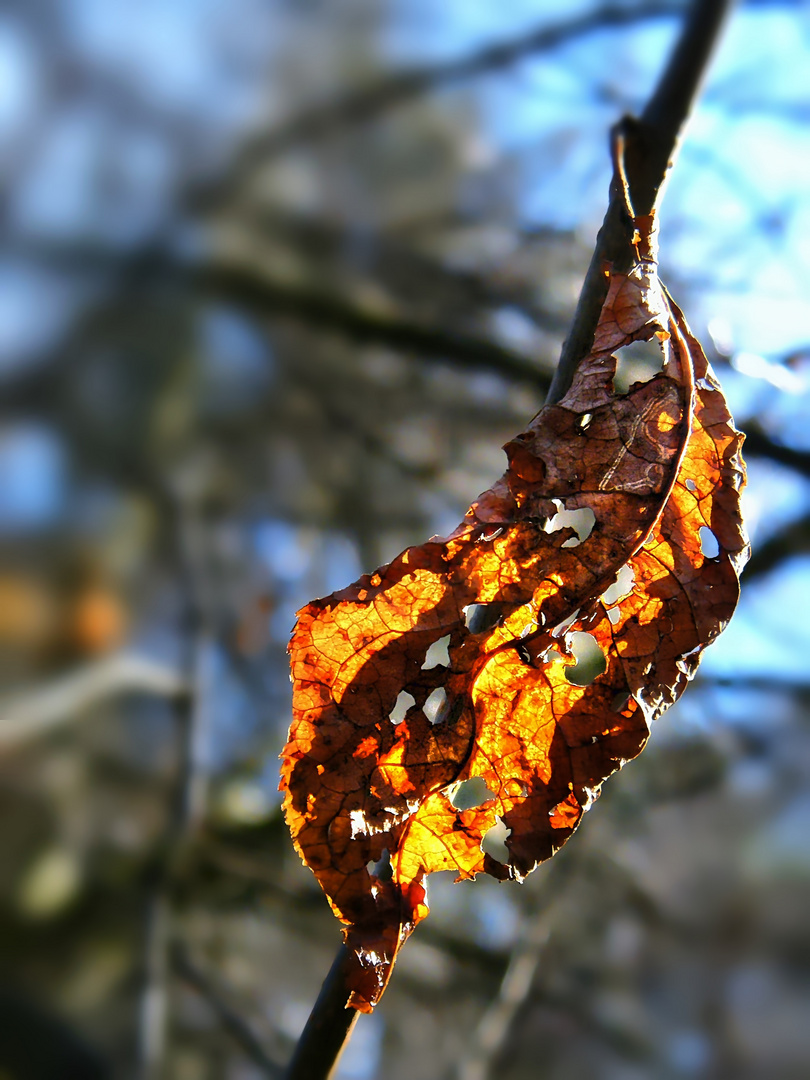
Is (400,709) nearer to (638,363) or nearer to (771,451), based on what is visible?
(638,363)

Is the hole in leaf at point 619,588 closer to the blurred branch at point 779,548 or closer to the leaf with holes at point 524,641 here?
the leaf with holes at point 524,641

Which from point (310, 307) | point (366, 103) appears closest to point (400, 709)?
point (310, 307)

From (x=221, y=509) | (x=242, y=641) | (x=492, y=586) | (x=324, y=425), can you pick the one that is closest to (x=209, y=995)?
(x=242, y=641)

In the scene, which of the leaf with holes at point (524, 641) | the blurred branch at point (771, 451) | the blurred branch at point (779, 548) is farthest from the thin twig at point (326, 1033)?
the blurred branch at point (779, 548)

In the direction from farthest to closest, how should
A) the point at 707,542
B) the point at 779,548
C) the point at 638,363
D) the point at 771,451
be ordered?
the point at 779,548 < the point at 771,451 < the point at 638,363 < the point at 707,542

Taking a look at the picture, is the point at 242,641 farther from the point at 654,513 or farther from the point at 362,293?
the point at 654,513

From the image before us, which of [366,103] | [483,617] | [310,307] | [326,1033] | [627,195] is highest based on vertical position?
[366,103]

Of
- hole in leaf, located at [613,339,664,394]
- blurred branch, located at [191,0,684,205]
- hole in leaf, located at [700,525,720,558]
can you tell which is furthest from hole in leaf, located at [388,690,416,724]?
blurred branch, located at [191,0,684,205]
